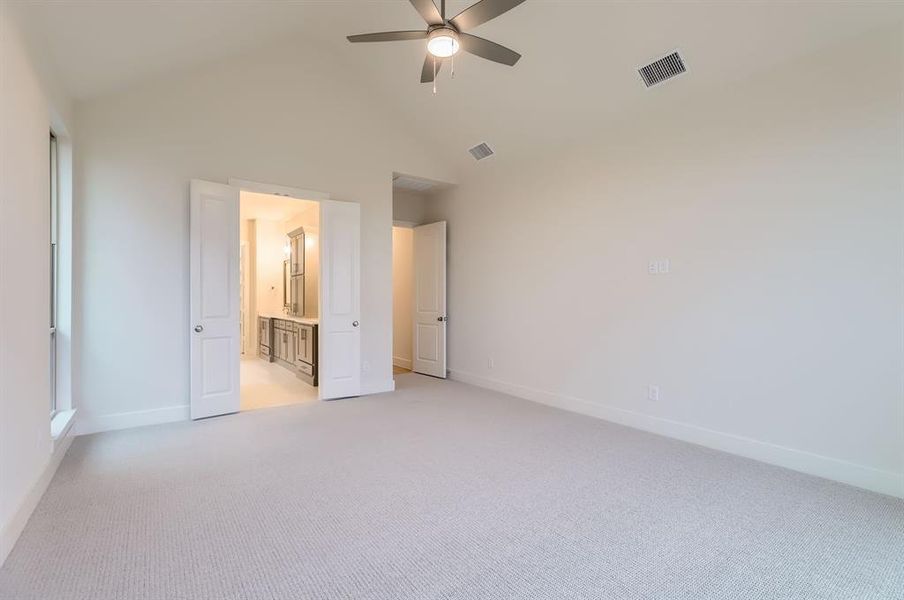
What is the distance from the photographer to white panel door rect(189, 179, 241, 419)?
435cm

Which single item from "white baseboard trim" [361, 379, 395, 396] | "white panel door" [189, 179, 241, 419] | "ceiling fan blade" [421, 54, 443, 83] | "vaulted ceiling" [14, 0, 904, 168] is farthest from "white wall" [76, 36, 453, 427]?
"ceiling fan blade" [421, 54, 443, 83]

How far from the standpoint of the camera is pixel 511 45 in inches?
158

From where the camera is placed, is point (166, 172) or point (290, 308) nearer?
point (166, 172)

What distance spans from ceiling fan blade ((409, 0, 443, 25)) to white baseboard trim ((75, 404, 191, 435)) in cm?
407

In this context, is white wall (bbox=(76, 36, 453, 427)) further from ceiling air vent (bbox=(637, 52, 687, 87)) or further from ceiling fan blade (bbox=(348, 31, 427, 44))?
ceiling air vent (bbox=(637, 52, 687, 87))

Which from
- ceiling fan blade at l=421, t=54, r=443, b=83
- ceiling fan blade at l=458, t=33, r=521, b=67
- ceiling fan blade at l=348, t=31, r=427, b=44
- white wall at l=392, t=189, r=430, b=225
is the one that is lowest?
white wall at l=392, t=189, r=430, b=225

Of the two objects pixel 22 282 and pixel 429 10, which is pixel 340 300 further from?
pixel 429 10

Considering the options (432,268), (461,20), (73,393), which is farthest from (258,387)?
(461,20)

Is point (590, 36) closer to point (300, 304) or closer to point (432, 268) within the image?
point (432, 268)

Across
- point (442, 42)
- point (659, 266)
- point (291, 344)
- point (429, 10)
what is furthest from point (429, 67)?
point (291, 344)

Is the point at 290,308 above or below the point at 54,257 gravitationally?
below

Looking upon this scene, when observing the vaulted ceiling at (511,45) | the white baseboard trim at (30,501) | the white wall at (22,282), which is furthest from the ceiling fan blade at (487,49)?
the white baseboard trim at (30,501)

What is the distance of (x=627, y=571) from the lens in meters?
1.99

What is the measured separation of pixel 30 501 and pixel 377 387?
3.48 meters
